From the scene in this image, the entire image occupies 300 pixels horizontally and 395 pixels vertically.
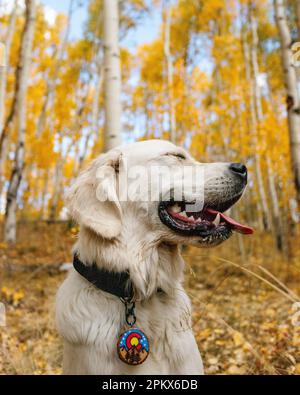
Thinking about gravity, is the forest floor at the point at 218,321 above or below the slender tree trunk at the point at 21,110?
below

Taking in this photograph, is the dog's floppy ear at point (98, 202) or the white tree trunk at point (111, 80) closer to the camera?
the dog's floppy ear at point (98, 202)

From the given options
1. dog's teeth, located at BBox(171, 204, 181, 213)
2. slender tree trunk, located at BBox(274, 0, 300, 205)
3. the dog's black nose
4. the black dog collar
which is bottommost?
the black dog collar

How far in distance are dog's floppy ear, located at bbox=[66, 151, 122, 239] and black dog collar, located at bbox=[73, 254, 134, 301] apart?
0.19 m

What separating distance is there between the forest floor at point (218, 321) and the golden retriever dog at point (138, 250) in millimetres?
241

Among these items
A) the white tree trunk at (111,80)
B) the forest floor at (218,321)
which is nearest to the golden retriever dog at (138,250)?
the forest floor at (218,321)

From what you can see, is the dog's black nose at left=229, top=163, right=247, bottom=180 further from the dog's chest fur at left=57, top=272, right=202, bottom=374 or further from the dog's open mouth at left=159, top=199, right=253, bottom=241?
the dog's chest fur at left=57, top=272, right=202, bottom=374

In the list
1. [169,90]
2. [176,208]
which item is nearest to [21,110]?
[169,90]

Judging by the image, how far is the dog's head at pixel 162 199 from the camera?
79.3 inches

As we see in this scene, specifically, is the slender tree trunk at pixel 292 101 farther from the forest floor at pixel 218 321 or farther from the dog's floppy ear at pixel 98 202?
the dog's floppy ear at pixel 98 202

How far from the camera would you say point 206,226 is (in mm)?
2025

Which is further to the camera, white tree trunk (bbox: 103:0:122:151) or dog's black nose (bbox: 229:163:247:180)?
white tree trunk (bbox: 103:0:122:151)

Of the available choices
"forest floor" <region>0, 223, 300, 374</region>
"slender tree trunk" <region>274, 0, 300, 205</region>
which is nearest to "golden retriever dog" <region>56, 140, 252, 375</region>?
"forest floor" <region>0, 223, 300, 374</region>

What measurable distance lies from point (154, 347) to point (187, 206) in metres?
0.76

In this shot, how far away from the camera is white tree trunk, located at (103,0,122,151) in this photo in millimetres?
3711
